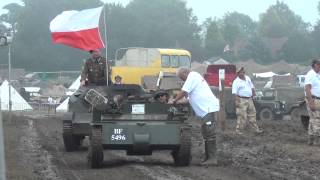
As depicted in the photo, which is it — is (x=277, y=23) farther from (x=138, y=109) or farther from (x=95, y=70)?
(x=138, y=109)

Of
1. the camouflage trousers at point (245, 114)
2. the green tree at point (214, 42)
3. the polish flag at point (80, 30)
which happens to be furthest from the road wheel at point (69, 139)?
the green tree at point (214, 42)

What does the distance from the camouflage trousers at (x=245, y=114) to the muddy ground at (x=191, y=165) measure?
1.33 metres

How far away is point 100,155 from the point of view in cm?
1199

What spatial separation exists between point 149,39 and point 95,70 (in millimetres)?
82684

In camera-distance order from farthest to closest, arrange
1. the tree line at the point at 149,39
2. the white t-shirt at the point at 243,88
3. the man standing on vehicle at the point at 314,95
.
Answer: the tree line at the point at 149,39 < the white t-shirt at the point at 243,88 < the man standing on vehicle at the point at 314,95

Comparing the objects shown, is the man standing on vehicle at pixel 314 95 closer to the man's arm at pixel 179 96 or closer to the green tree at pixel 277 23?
the man's arm at pixel 179 96

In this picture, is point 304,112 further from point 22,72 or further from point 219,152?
point 22,72

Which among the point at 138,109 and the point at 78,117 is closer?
the point at 138,109

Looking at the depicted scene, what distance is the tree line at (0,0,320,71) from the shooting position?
92.5 metres

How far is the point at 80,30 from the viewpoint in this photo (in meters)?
16.1

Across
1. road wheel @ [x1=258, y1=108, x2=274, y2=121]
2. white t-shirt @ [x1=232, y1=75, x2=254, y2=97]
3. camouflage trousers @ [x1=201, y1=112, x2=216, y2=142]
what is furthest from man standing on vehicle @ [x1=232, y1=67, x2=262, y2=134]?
road wheel @ [x1=258, y1=108, x2=274, y2=121]

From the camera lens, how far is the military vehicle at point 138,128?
12.0 m

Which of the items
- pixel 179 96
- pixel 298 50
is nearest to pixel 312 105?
pixel 179 96

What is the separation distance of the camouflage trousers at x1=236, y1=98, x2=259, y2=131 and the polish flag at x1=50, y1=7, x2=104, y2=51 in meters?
5.12
